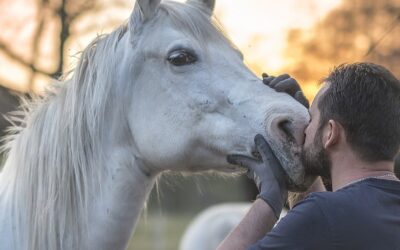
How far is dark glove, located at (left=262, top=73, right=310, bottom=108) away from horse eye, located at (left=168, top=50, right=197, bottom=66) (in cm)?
32

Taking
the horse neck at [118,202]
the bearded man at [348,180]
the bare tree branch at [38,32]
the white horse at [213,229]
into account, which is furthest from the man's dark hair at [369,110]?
the bare tree branch at [38,32]

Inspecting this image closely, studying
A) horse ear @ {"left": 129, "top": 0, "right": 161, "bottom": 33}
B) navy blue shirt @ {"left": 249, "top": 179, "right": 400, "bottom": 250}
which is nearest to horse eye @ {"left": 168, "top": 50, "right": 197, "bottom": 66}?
horse ear @ {"left": 129, "top": 0, "right": 161, "bottom": 33}

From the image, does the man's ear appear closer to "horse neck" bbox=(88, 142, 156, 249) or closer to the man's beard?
the man's beard

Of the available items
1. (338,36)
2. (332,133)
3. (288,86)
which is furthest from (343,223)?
(338,36)

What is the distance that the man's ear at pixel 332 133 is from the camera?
229 centimetres

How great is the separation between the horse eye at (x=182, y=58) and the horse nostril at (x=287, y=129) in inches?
19.9

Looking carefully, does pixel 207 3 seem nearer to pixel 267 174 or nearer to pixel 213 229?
pixel 267 174

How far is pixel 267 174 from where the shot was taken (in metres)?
2.53

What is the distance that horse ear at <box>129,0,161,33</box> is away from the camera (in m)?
2.99

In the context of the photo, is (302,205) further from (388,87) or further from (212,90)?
(212,90)

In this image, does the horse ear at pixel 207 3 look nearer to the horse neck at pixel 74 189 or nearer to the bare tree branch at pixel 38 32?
the horse neck at pixel 74 189

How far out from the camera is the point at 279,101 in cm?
265

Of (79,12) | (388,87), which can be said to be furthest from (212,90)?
(79,12)

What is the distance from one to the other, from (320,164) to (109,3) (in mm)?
7285
